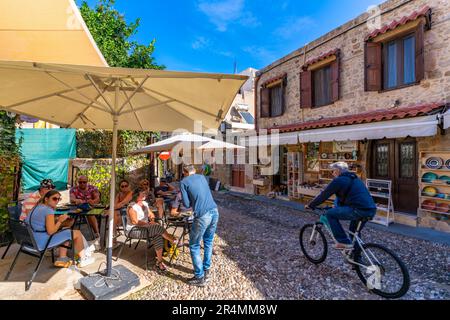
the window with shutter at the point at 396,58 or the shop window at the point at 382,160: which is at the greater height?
the window with shutter at the point at 396,58

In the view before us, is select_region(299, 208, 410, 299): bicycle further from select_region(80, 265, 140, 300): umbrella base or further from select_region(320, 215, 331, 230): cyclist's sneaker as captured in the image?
select_region(80, 265, 140, 300): umbrella base

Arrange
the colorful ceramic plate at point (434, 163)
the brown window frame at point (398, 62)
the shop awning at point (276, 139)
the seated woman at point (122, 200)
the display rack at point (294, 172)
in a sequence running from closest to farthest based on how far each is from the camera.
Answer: the seated woman at point (122, 200) < the colorful ceramic plate at point (434, 163) < the brown window frame at point (398, 62) < the shop awning at point (276, 139) < the display rack at point (294, 172)

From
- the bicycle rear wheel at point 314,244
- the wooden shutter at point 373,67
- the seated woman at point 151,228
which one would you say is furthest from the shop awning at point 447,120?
the seated woman at point 151,228

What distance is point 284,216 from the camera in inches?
314

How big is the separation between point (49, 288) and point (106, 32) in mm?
15775

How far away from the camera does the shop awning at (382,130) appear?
549cm

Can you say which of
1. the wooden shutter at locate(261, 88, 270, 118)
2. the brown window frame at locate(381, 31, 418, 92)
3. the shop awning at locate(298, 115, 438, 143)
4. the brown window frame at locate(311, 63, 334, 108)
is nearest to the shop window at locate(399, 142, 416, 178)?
the shop awning at locate(298, 115, 438, 143)

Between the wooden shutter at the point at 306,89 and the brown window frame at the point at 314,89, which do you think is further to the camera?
the wooden shutter at the point at 306,89

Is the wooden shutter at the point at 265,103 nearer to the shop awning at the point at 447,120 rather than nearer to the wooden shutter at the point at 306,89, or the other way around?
the wooden shutter at the point at 306,89

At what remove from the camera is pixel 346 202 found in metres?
3.69

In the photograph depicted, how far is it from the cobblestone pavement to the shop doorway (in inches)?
62.0

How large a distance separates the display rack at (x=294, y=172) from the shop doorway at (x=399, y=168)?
2.87 meters
